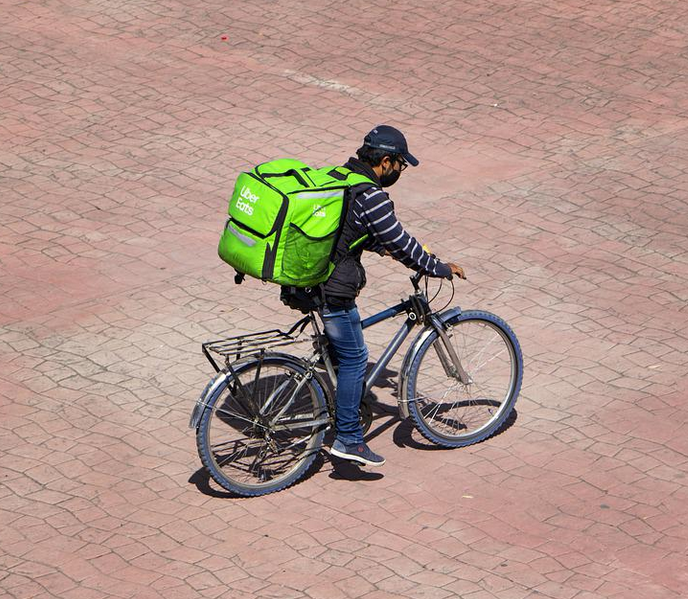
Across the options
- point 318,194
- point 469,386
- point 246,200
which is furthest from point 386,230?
point 469,386

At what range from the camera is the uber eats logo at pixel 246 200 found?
6066 millimetres

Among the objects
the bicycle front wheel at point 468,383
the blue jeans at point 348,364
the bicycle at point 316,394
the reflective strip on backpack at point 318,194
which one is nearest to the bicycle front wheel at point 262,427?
the bicycle at point 316,394

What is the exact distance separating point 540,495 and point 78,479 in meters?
2.57

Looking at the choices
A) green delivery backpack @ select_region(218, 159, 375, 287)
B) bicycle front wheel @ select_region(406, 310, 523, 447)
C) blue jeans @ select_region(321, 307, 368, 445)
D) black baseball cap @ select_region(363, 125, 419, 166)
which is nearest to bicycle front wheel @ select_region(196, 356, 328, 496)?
blue jeans @ select_region(321, 307, 368, 445)

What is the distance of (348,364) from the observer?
21.5ft

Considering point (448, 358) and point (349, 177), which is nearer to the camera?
point (349, 177)

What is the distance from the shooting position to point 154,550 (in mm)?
6051

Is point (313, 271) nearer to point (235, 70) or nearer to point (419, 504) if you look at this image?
point (419, 504)

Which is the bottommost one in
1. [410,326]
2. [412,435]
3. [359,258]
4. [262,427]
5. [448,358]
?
[412,435]

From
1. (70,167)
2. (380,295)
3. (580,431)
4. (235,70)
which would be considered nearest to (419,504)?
(580,431)

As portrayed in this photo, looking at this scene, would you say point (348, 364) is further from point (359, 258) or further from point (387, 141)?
point (387, 141)

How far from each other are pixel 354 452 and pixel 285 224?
144cm

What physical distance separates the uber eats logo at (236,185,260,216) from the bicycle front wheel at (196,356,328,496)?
2.63 feet

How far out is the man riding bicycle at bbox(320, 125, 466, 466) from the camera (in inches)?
247
